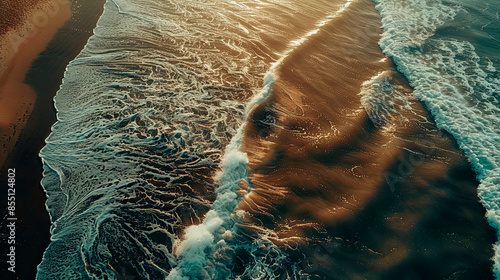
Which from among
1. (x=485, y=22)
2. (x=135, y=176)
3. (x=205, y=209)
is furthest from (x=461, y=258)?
(x=485, y=22)

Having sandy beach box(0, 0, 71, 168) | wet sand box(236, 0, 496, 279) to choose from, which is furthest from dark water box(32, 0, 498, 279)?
sandy beach box(0, 0, 71, 168)

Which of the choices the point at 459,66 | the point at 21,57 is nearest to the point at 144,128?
the point at 21,57

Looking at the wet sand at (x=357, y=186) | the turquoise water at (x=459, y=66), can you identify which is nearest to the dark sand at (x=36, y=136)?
the wet sand at (x=357, y=186)

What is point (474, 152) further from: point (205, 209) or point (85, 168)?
point (85, 168)

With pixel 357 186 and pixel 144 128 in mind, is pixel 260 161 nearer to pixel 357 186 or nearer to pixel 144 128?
pixel 357 186

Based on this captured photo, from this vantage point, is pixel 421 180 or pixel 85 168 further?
pixel 421 180

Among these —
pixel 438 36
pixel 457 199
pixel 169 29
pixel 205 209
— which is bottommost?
pixel 205 209
